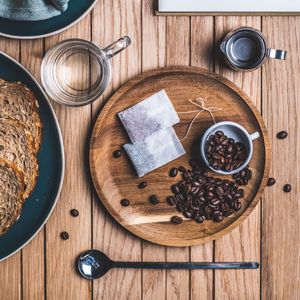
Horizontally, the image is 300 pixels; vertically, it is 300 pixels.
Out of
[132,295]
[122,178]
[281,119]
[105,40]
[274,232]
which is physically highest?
[105,40]

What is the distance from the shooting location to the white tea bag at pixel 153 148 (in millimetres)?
1217

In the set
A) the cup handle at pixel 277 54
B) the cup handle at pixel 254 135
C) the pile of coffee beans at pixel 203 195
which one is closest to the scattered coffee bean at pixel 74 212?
the pile of coffee beans at pixel 203 195

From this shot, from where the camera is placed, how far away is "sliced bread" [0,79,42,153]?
1.16 metres

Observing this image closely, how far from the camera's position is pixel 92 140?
1.21m

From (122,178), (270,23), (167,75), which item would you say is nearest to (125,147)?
(122,178)

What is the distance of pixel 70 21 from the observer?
118cm

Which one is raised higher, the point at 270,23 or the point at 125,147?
the point at 270,23

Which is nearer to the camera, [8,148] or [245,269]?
[8,148]

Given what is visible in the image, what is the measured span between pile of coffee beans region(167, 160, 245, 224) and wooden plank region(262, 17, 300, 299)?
9 cm

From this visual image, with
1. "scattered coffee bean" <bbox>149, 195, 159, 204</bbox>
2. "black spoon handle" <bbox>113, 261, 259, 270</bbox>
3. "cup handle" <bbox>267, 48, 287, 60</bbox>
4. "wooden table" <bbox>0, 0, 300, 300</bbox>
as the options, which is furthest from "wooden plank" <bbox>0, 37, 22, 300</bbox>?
"cup handle" <bbox>267, 48, 287, 60</bbox>

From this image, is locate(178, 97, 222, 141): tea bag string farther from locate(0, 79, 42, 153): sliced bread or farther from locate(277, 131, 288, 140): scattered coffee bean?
locate(0, 79, 42, 153): sliced bread

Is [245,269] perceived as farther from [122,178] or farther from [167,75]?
[167,75]

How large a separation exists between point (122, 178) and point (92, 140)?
112 mm

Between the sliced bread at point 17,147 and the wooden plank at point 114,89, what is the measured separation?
0.16 meters
